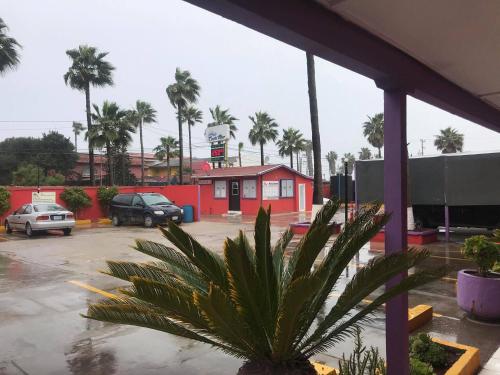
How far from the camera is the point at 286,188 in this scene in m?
29.7

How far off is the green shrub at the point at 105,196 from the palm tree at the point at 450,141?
158 ft

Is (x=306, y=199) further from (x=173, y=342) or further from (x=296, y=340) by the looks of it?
(x=296, y=340)

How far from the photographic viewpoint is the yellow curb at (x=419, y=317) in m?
5.66

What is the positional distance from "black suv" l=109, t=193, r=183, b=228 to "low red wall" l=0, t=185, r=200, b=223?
2.14 meters

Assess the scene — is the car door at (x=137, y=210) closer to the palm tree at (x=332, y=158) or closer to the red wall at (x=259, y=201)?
the red wall at (x=259, y=201)

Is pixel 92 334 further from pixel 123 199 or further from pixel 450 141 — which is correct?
pixel 450 141

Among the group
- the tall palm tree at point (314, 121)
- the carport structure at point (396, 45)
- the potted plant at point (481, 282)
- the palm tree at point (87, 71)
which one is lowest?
the potted plant at point (481, 282)

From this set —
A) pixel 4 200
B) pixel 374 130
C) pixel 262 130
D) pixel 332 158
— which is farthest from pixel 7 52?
pixel 332 158

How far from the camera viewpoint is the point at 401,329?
348cm

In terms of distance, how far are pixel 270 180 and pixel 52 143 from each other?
3892cm

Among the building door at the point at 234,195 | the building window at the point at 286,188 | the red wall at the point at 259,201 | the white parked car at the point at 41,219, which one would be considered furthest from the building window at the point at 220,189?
the white parked car at the point at 41,219

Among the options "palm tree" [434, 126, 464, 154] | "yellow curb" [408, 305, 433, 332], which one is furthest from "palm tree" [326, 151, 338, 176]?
"yellow curb" [408, 305, 433, 332]

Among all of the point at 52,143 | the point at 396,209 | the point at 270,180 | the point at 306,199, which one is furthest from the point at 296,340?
the point at 52,143

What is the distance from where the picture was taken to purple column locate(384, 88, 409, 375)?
3.48 m
